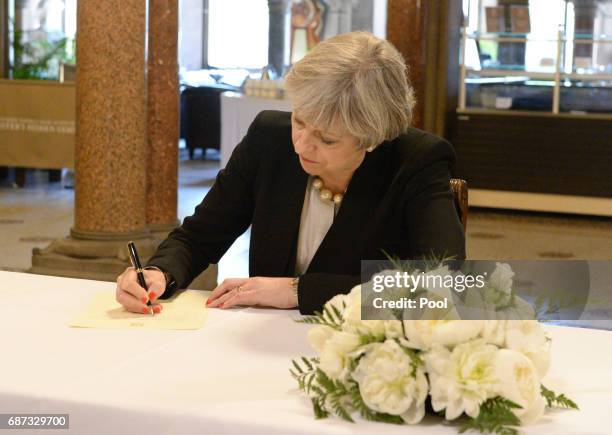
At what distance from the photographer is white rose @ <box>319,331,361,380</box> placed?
1.58 m

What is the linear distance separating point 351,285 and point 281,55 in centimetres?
1596

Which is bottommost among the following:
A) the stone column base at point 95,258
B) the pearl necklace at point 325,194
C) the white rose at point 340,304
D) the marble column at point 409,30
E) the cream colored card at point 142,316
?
the stone column base at point 95,258

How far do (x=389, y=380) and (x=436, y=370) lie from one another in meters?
0.07

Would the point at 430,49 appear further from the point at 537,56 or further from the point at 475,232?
the point at 475,232

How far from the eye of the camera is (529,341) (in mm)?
1606

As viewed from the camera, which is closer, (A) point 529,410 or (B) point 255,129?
(A) point 529,410

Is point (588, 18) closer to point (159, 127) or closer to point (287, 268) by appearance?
point (159, 127)

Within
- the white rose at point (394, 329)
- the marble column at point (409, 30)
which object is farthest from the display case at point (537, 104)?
the white rose at point (394, 329)

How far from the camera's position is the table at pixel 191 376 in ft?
5.46

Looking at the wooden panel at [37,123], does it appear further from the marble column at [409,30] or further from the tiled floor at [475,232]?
the marble column at [409,30]

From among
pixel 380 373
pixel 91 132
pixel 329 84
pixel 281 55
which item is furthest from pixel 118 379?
pixel 281 55

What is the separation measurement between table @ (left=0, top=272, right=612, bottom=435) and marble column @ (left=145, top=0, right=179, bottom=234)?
12.6 feet

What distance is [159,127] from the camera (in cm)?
620

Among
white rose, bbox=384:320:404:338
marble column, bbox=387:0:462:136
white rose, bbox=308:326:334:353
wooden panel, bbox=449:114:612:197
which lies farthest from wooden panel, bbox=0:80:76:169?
white rose, bbox=384:320:404:338
